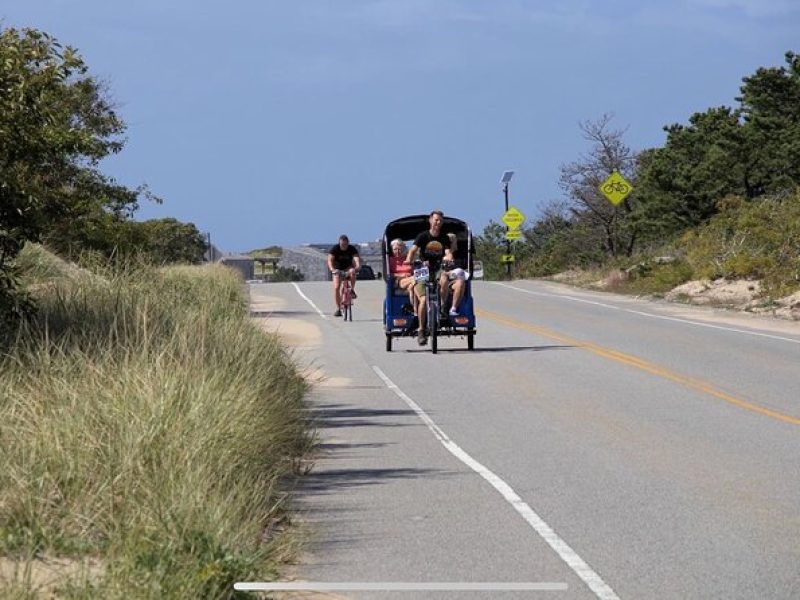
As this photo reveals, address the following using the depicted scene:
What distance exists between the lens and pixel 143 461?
9.49m

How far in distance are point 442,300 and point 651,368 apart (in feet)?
13.9

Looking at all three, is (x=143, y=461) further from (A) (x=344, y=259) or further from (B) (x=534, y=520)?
(A) (x=344, y=259)

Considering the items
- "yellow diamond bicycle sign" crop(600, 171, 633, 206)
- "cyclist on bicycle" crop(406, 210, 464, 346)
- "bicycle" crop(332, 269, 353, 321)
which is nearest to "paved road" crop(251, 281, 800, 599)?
"cyclist on bicycle" crop(406, 210, 464, 346)

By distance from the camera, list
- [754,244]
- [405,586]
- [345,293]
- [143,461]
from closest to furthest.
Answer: [405,586] < [143,461] < [345,293] < [754,244]

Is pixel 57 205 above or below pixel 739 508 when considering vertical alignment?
above

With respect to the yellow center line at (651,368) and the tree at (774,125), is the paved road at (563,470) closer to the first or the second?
the yellow center line at (651,368)

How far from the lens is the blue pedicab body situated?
2468 centimetres

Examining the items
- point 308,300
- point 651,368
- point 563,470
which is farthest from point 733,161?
point 563,470

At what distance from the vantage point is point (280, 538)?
29.2ft

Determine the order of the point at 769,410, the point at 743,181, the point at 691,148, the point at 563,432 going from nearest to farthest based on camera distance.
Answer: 1. the point at 563,432
2. the point at 769,410
3. the point at 743,181
4. the point at 691,148

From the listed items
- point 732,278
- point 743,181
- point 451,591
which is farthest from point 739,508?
point 743,181

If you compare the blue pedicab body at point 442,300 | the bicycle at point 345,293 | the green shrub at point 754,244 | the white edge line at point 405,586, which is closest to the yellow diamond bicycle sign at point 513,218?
the green shrub at point 754,244

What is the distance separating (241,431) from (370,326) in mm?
22110

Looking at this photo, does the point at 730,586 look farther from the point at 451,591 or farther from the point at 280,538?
the point at 280,538
